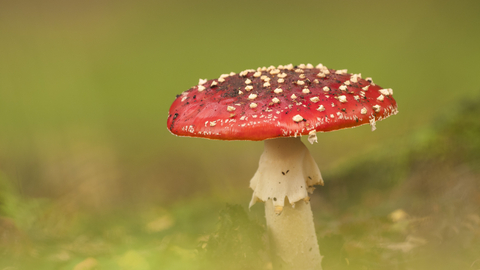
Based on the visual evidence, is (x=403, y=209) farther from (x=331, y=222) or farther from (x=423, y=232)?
(x=331, y=222)

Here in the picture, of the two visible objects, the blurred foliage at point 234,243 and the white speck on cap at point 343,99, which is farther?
the blurred foliage at point 234,243

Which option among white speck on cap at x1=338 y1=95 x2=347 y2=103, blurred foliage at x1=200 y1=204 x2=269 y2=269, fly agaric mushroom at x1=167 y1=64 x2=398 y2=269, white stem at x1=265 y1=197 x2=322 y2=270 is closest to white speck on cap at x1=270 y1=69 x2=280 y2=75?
fly agaric mushroom at x1=167 y1=64 x2=398 y2=269

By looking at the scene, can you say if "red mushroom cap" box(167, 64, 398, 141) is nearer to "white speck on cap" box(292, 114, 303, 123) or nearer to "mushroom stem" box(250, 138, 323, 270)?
"white speck on cap" box(292, 114, 303, 123)

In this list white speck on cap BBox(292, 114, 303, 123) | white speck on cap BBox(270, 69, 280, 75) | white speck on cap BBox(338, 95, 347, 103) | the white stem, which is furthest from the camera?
the white stem

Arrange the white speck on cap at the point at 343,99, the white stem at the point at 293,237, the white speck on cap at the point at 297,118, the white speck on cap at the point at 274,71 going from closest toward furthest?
the white speck on cap at the point at 297,118 < the white speck on cap at the point at 343,99 < the white speck on cap at the point at 274,71 < the white stem at the point at 293,237

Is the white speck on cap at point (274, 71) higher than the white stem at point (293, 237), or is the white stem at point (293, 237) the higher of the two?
the white speck on cap at point (274, 71)

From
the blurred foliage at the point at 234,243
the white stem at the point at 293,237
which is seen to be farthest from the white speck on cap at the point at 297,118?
the blurred foliage at the point at 234,243

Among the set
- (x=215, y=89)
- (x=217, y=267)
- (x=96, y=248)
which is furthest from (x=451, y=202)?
(x=96, y=248)

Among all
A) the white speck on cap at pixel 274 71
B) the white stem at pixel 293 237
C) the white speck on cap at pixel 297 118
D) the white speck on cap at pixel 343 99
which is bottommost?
the white stem at pixel 293 237

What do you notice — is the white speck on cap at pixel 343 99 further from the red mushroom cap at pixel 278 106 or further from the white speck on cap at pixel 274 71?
the white speck on cap at pixel 274 71
